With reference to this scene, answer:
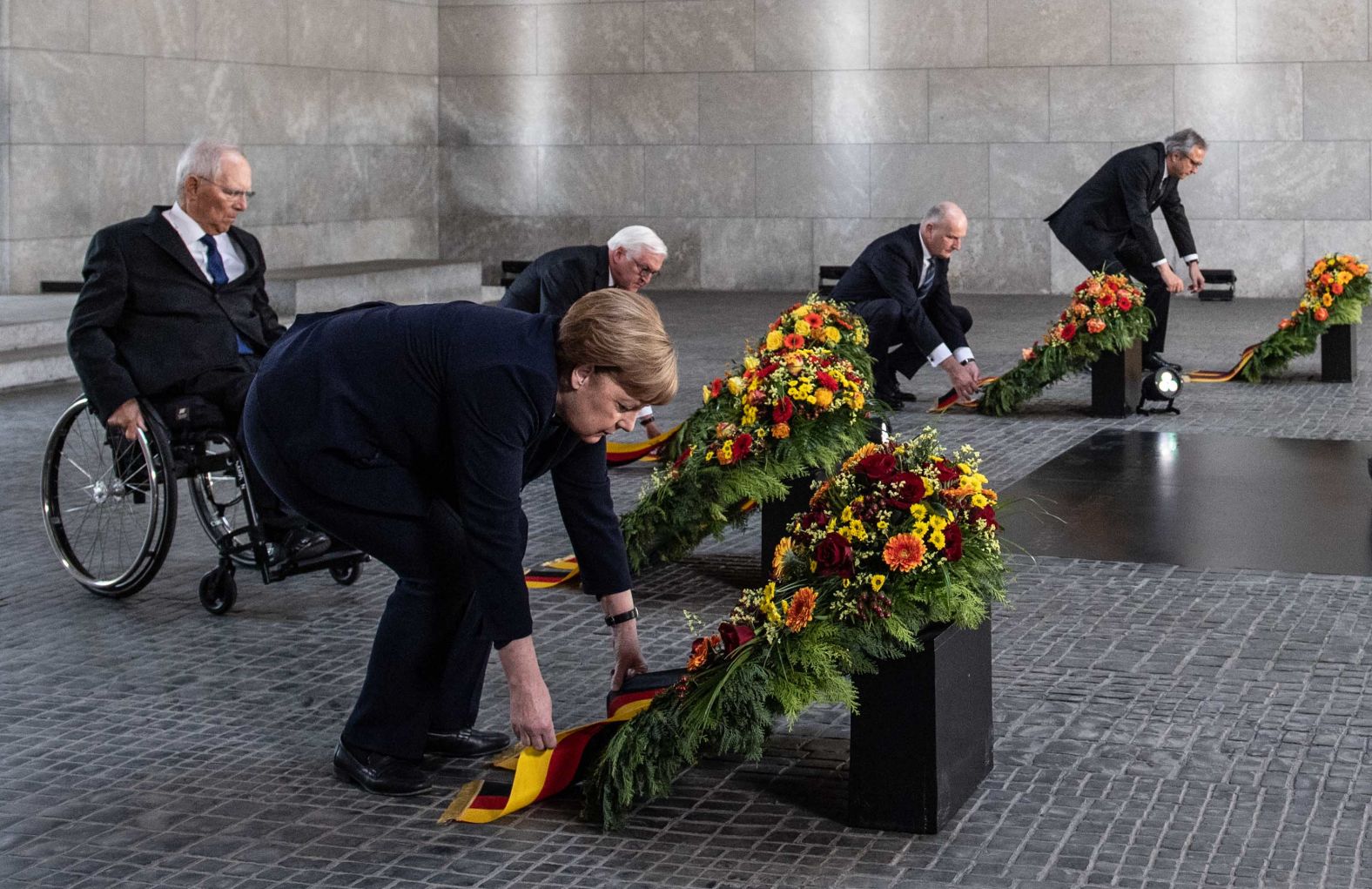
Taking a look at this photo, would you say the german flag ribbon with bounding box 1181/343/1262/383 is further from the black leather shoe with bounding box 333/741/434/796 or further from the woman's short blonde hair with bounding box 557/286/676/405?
the woman's short blonde hair with bounding box 557/286/676/405

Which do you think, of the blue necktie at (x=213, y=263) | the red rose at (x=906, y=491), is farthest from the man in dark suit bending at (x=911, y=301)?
the red rose at (x=906, y=491)

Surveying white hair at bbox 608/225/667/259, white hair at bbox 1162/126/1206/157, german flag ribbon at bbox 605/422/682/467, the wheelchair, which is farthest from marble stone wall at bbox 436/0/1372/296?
the wheelchair

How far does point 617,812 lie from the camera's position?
4289mm

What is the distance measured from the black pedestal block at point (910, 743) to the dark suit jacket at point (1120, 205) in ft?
27.4

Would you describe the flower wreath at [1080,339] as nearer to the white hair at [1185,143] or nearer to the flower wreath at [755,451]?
the white hair at [1185,143]

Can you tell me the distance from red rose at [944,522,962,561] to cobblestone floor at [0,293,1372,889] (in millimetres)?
617

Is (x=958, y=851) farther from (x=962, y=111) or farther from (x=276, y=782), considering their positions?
(x=962, y=111)

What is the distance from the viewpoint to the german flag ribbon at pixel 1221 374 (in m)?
12.5

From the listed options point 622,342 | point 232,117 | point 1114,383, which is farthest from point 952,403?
point 232,117

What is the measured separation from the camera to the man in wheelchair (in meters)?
6.21

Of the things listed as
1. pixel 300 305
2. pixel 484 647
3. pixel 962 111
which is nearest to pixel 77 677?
pixel 484 647

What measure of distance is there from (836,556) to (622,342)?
0.83 m

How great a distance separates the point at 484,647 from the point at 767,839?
0.98 metres

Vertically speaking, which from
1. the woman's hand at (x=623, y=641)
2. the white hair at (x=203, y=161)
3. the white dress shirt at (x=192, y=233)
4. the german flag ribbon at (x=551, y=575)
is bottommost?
the german flag ribbon at (x=551, y=575)
